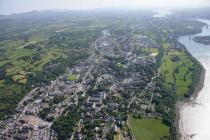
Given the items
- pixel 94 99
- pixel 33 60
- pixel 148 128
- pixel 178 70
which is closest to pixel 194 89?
pixel 178 70

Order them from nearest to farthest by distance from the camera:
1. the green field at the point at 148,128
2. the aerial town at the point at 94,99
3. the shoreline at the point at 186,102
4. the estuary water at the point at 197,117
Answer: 1. the green field at the point at 148,128
2. the estuary water at the point at 197,117
3. the aerial town at the point at 94,99
4. the shoreline at the point at 186,102

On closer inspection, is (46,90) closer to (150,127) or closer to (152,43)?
(150,127)

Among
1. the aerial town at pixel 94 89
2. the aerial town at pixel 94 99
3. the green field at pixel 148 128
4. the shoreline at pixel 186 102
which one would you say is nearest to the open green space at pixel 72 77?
the aerial town at pixel 94 99

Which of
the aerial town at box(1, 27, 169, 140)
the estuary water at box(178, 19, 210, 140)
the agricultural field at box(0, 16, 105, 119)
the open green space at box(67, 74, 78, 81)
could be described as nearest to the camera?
the estuary water at box(178, 19, 210, 140)

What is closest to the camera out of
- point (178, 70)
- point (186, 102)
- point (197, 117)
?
point (197, 117)

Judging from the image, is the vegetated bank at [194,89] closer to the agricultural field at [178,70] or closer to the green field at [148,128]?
the agricultural field at [178,70]

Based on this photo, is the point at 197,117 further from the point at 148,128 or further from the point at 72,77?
the point at 72,77

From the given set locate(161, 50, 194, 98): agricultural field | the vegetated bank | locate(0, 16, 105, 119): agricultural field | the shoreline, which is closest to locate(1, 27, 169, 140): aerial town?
locate(0, 16, 105, 119): agricultural field

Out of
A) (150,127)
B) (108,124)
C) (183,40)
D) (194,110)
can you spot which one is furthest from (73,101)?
(183,40)

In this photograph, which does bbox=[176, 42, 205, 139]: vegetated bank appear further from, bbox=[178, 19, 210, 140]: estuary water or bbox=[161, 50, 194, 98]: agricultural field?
bbox=[161, 50, 194, 98]: agricultural field
